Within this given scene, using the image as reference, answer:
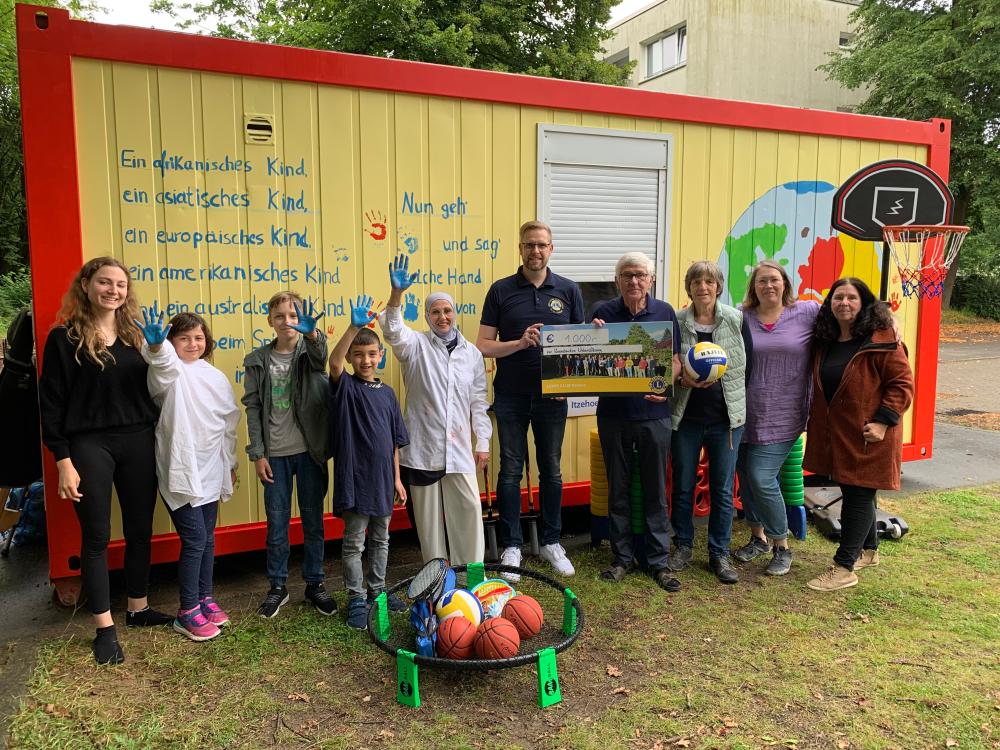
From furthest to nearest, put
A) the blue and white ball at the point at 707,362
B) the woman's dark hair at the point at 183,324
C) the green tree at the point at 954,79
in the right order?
the green tree at the point at 954,79, the blue and white ball at the point at 707,362, the woman's dark hair at the point at 183,324

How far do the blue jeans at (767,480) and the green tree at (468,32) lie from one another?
13814 mm

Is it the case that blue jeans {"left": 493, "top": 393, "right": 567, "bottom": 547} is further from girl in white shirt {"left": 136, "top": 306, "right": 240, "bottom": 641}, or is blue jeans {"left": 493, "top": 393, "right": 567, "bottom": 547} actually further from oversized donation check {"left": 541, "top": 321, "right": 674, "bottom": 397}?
girl in white shirt {"left": 136, "top": 306, "right": 240, "bottom": 641}

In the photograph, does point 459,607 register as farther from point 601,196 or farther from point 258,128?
point 601,196

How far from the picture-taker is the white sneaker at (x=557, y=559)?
4250mm

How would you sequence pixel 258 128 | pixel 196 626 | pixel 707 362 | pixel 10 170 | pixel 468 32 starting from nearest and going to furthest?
1. pixel 196 626
2. pixel 707 362
3. pixel 258 128
4. pixel 468 32
5. pixel 10 170

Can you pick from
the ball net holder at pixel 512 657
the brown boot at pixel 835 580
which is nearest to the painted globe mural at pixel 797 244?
the brown boot at pixel 835 580

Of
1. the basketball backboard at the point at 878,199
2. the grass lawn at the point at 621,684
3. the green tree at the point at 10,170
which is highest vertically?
the green tree at the point at 10,170

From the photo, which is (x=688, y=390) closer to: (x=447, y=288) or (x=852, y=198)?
(x=447, y=288)

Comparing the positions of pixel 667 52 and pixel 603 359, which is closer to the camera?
pixel 603 359

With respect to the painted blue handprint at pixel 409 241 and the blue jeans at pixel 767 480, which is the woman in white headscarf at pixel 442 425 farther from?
the blue jeans at pixel 767 480

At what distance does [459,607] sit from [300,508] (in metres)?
1.12

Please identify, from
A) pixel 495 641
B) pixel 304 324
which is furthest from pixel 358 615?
pixel 304 324

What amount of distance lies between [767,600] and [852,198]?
291cm

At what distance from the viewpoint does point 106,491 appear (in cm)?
322
